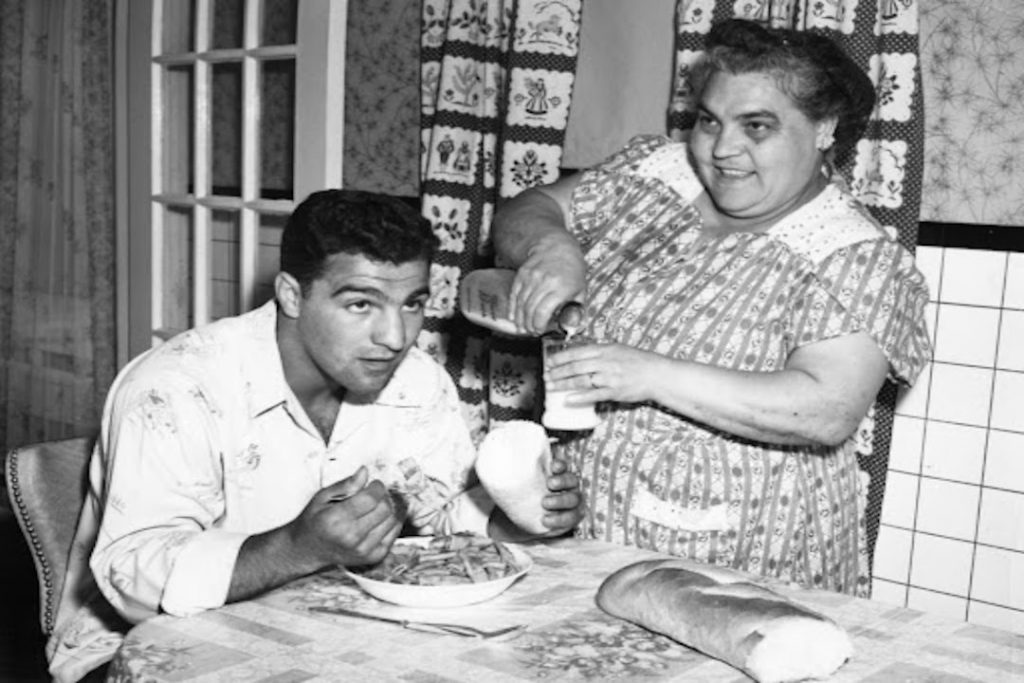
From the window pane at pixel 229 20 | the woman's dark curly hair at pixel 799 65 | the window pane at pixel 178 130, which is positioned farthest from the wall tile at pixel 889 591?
the window pane at pixel 229 20

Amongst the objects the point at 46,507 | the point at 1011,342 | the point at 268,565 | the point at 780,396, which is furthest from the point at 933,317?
the point at 46,507

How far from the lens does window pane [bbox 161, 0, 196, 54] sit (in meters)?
3.83

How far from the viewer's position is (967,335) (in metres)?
2.89

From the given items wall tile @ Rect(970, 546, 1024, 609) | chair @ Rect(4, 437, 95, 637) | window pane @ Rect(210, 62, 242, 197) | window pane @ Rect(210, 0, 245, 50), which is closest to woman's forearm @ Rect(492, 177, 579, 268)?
chair @ Rect(4, 437, 95, 637)

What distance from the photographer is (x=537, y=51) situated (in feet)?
10.1

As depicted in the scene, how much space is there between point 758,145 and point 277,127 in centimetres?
247

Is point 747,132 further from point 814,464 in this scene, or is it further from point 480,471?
point 480,471

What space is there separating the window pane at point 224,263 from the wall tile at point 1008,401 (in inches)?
91.6

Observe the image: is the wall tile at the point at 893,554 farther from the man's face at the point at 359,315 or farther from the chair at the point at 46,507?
the chair at the point at 46,507

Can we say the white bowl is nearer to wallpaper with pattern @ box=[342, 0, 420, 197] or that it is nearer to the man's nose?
the man's nose

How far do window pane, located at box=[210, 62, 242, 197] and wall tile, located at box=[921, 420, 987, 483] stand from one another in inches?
101

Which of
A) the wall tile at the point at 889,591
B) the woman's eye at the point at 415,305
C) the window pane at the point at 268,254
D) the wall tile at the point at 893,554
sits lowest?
the wall tile at the point at 889,591

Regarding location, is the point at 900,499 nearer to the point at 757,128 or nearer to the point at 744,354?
the point at 744,354

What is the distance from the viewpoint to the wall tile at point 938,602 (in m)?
2.98
